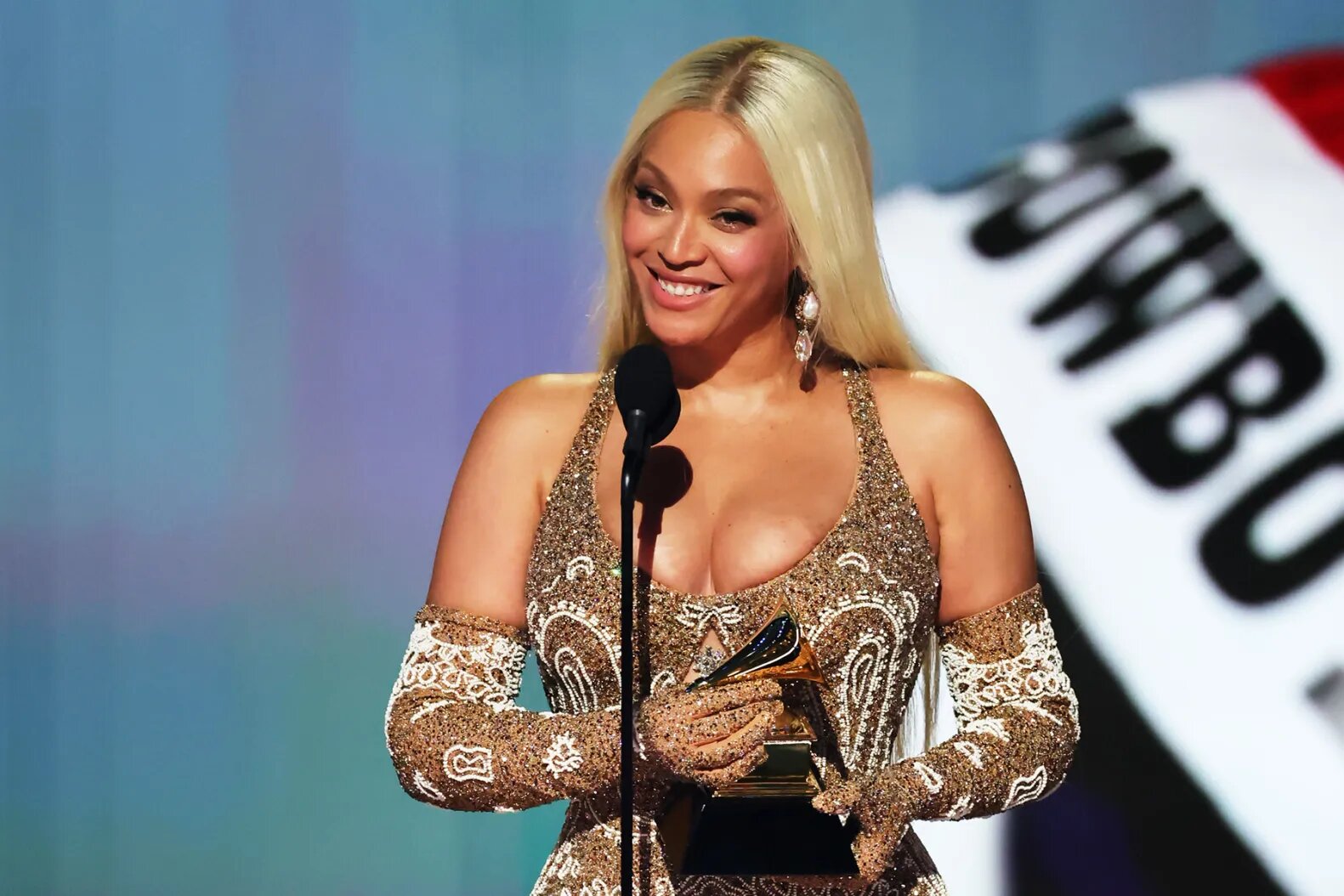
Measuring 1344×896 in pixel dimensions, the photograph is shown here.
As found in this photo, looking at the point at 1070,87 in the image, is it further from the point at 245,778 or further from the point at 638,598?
the point at 245,778

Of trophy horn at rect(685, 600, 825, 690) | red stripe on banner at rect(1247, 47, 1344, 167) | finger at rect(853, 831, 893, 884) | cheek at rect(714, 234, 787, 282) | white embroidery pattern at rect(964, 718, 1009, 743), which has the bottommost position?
finger at rect(853, 831, 893, 884)

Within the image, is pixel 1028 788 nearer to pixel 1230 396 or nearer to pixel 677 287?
pixel 677 287

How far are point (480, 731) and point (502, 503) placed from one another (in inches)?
11.5

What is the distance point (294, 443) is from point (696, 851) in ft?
5.00

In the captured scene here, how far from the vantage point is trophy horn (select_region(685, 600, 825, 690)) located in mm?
1808

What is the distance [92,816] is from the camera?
322cm

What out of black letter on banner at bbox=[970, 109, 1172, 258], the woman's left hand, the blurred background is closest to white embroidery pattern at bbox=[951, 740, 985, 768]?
the woman's left hand

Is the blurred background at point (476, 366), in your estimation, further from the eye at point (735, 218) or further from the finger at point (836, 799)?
the finger at point (836, 799)

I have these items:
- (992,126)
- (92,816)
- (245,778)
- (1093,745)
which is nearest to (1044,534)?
(1093,745)

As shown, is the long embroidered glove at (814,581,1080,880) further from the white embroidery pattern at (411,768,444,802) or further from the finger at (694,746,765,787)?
the white embroidery pattern at (411,768,444,802)

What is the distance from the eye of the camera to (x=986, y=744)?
196 cm

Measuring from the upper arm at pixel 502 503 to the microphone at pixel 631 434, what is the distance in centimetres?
42

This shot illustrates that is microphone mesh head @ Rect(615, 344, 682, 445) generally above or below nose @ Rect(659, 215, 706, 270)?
below

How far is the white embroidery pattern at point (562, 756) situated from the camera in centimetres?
189
